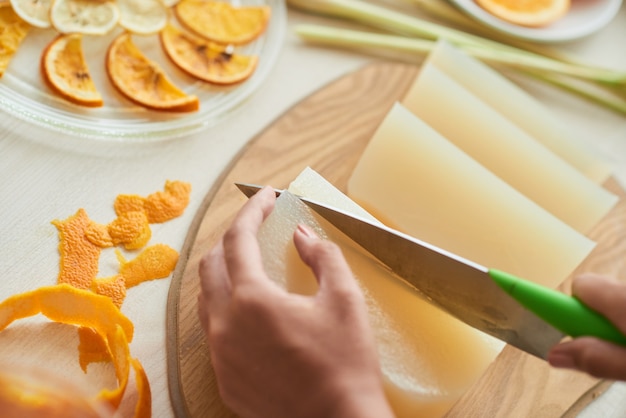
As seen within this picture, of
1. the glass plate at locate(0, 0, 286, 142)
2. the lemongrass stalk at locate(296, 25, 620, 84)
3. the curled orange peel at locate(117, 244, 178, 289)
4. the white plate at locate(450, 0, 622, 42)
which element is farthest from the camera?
the white plate at locate(450, 0, 622, 42)

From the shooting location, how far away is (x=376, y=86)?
1.80 metres

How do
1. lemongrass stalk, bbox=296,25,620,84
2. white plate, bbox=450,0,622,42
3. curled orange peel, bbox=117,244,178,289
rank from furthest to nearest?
1. white plate, bbox=450,0,622,42
2. lemongrass stalk, bbox=296,25,620,84
3. curled orange peel, bbox=117,244,178,289

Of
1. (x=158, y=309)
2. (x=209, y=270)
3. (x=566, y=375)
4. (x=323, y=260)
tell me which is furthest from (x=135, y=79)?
(x=566, y=375)

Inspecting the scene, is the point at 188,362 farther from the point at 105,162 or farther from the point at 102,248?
the point at 105,162

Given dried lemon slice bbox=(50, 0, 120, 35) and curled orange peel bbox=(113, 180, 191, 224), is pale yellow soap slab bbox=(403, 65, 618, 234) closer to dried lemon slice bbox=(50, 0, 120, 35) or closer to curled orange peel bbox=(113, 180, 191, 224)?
curled orange peel bbox=(113, 180, 191, 224)

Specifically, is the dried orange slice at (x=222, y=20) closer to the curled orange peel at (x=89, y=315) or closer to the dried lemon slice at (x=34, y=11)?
the dried lemon slice at (x=34, y=11)

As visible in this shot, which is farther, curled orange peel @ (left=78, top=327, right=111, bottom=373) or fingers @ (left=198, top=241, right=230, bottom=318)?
curled orange peel @ (left=78, top=327, right=111, bottom=373)

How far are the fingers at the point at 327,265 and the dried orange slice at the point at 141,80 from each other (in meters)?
0.61

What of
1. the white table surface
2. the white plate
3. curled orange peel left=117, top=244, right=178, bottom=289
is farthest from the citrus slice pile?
the white plate

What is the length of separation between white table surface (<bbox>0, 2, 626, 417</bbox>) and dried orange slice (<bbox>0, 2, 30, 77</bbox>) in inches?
6.3

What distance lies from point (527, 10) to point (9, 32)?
57.1 inches

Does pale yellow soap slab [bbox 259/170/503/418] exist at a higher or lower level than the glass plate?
higher

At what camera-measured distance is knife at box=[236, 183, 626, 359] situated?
106cm

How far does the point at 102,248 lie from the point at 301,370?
0.60 meters
